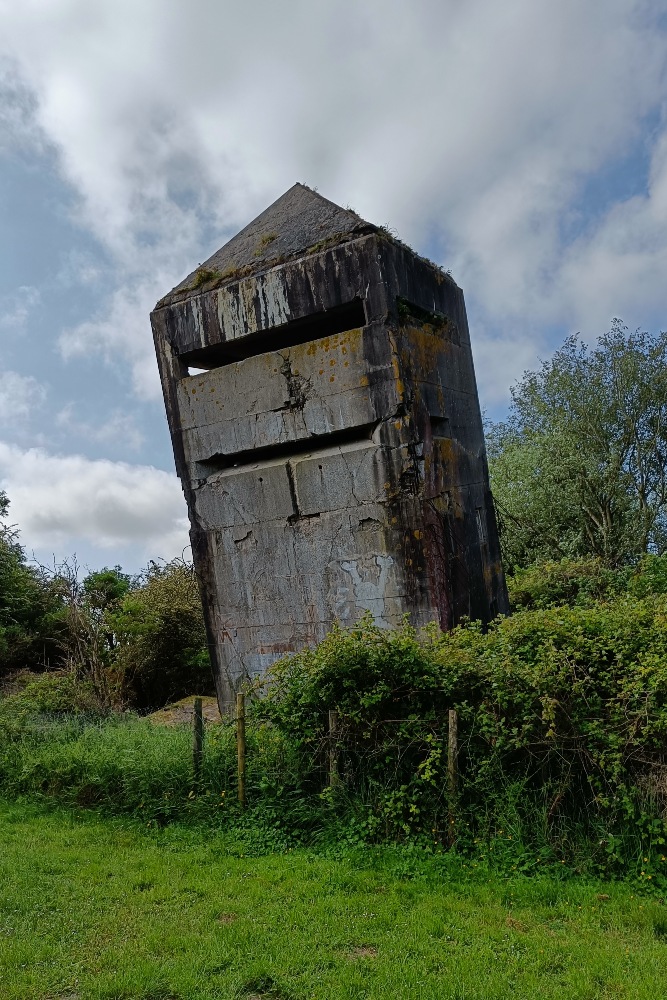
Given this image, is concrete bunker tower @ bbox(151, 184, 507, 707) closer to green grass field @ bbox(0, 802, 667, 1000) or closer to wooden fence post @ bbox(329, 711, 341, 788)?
wooden fence post @ bbox(329, 711, 341, 788)

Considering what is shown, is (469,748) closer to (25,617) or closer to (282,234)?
(282,234)

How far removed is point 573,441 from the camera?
1964 cm

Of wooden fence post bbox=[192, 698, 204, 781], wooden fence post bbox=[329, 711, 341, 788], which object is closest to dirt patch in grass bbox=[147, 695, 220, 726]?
wooden fence post bbox=[192, 698, 204, 781]

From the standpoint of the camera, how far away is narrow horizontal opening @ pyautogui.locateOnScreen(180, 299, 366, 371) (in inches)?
324

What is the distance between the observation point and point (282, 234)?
877cm

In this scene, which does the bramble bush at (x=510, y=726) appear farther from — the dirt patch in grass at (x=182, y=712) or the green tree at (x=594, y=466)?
the green tree at (x=594, y=466)

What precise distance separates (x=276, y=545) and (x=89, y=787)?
3.06 metres

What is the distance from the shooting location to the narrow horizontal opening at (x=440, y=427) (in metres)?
8.35

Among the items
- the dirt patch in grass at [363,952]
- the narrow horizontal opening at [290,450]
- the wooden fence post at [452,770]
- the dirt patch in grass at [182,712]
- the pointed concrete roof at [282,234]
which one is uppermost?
the pointed concrete roof at [282,234]

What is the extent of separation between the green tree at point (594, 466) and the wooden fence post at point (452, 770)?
13.3 m

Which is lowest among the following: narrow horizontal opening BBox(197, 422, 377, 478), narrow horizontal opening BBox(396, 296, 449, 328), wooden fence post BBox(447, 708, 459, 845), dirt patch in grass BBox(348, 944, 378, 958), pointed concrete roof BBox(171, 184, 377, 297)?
dirt patch in grass BBox(348, 944, 378, 958)

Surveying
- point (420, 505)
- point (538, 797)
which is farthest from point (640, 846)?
point (420, 505)

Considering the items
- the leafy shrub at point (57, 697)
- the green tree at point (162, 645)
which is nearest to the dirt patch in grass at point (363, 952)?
the leafy shrub at point (57, 697)

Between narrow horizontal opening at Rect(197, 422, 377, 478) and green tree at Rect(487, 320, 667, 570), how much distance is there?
11.2 metres
